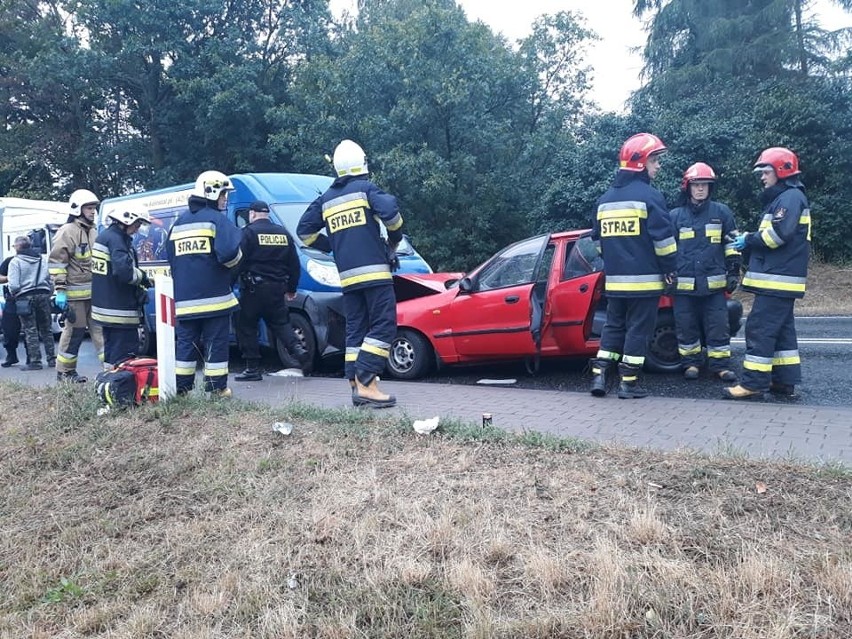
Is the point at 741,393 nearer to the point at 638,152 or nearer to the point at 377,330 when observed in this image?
the point at 638,152

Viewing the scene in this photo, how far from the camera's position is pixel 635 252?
595cm

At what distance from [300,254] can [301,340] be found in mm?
1005

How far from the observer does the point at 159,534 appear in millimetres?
3855

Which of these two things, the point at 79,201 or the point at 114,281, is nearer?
the point at 114,281

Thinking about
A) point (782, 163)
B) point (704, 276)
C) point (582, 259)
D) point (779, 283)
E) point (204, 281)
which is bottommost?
point (779, 283)

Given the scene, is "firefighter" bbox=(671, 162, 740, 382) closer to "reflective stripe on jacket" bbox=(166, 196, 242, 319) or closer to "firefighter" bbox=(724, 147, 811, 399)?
"firefighter" bbox=(724, 147, 811, 399)

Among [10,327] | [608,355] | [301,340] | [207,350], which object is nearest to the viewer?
[608,355]

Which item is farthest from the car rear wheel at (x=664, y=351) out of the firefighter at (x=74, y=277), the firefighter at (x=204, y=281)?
the firefighter at (x=74, y=277)

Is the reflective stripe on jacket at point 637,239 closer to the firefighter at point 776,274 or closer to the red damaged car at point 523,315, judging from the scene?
the firefighter at point 776,274


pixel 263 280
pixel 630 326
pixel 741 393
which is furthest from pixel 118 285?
pixel 741 393

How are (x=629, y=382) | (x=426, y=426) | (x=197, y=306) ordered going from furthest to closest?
(x=197, y=306)
(x=629, y=382)
(x=426, y=426)

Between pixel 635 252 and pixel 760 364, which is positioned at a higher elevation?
pixel 635 252

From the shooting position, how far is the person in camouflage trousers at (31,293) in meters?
10.1

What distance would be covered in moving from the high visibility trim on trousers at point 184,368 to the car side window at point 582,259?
355 cm
